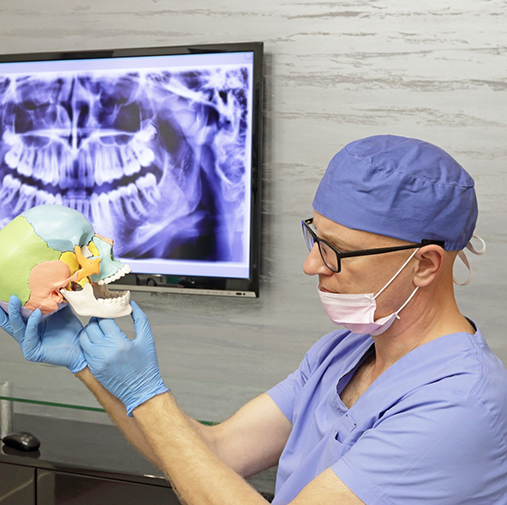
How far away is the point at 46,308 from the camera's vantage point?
3.71ft

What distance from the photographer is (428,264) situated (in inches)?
41.5

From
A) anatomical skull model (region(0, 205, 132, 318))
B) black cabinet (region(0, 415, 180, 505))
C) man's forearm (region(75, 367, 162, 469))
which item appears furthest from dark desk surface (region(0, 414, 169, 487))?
anatomical skull model (region(0, 205, 132, 318))

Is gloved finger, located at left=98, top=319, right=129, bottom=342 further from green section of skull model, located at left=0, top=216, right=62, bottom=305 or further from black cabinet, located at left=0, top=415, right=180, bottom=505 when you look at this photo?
black cabinet, located at left=0, top=415, right=180, bottom=505

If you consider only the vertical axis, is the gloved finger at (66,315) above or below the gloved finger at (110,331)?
below

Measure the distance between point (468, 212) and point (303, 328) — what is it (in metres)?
1.10

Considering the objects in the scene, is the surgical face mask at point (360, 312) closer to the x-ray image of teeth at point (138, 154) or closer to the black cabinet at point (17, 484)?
the x-ray image of teeth at point (138, 154)

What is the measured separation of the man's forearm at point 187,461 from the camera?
3.23 feet

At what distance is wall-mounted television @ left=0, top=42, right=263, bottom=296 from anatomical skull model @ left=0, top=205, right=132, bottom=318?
0.86 metres

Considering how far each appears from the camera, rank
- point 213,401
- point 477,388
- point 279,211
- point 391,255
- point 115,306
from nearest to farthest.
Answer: point 477,388 → point 391,255 → point 115,306 → point 213,401 → point 279,211

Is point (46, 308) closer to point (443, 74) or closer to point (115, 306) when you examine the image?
point (115, 306)

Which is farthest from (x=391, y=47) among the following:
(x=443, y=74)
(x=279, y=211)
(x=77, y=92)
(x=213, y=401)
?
(x=213, y=401)

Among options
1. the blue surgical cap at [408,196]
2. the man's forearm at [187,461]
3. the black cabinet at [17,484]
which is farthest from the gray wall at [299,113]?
the blue surgical cap at [408,196]

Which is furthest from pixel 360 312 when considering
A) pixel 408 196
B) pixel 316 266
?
pixel 408 196

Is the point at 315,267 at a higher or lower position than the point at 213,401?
higher
